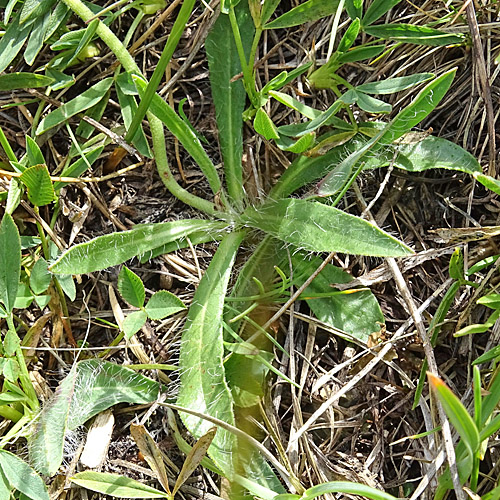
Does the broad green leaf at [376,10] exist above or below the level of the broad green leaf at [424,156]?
above

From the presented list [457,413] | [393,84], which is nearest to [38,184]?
[393,84]

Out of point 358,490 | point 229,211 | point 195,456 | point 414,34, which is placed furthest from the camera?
point 229,211

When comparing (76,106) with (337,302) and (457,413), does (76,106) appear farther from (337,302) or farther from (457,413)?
(457,413)

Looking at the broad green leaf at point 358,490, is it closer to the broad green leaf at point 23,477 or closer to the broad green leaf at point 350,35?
the broad green leaf at point 23,477

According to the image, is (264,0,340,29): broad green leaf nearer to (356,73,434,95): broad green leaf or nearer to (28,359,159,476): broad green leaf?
(356,73,434,95): broad green leaf

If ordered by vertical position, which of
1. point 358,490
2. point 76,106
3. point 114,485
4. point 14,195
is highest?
point 76,106

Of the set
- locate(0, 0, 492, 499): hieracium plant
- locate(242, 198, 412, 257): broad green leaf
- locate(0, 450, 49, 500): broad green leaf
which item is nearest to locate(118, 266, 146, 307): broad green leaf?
locate(0, 0, 492, 499): hieracium plant

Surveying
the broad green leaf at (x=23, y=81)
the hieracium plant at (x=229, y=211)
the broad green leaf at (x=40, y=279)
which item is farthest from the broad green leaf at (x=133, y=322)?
the broad green leaf at (x=23, y=81)
